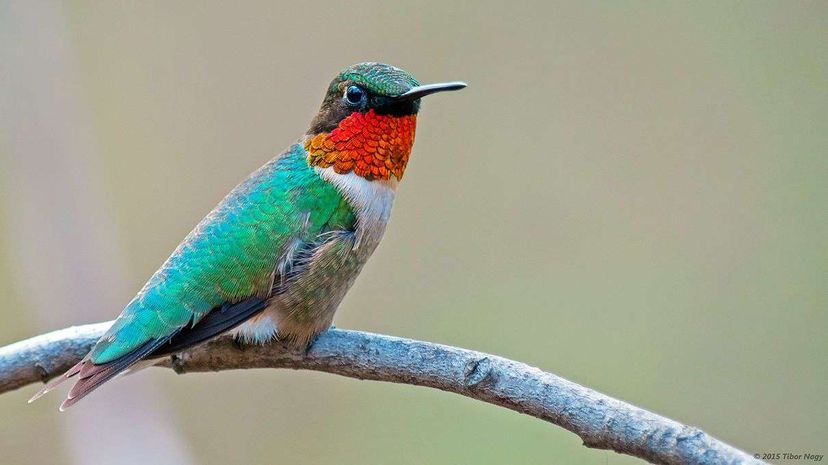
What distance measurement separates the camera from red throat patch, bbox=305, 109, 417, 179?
312cm

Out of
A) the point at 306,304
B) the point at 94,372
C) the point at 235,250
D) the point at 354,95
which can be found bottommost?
the point at 94,372

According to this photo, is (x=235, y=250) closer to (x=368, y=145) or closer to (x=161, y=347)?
(x=161, y=347)

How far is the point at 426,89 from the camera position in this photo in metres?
2.92

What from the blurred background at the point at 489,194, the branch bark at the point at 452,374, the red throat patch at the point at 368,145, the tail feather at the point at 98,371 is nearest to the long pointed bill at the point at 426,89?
the red throat patch at the point at 368,145

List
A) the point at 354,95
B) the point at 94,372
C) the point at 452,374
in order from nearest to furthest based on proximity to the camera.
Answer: the point at 452,374 < the point at 94,372 < the point at 354,95

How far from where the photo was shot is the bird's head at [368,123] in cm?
→ 308

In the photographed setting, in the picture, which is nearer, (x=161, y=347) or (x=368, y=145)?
(x=161, y=347)

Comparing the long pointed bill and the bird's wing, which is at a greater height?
the long pointed bill

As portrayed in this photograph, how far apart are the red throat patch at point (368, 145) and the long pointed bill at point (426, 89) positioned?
0.11 meters

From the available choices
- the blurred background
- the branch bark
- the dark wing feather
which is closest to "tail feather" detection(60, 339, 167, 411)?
the dark wing feather

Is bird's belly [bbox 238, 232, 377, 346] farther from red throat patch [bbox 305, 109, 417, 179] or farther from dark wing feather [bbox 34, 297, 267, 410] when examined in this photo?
red throat patch [bbox 305, 109, 417, 179]

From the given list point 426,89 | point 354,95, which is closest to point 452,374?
point 426,89

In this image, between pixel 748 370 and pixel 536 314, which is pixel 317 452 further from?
pixel 748 370

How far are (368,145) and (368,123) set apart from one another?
0.26 feet
